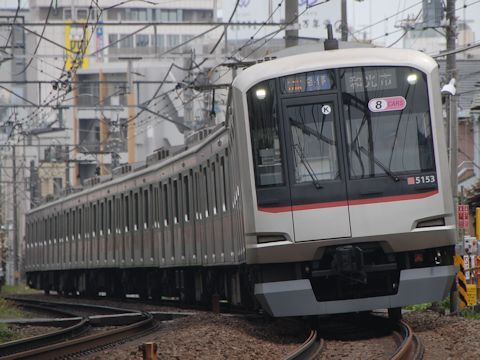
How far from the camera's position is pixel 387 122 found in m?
12.7

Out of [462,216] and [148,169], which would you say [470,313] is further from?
[148,169]

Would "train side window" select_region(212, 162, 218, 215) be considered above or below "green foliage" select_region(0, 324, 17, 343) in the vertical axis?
above

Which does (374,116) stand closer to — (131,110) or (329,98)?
(329,98)

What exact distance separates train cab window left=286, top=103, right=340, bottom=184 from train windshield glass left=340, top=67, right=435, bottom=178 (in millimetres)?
180

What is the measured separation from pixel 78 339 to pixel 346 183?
3824mm

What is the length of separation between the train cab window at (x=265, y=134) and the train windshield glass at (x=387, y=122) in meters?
0.72

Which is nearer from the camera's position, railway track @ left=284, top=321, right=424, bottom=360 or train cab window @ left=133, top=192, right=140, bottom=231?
railway track @ left=284, top=321, right=424, bottom=360

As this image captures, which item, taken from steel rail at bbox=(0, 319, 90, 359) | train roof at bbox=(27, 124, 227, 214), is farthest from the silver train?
train roof at bbox=(27, 124, 227, 214)

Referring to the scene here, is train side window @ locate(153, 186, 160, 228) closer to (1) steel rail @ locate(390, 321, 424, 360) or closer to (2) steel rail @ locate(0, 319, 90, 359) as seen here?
(2) steel rail @ locate(0, 319, 90, 359)

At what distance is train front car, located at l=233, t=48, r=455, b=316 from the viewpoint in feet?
41.1

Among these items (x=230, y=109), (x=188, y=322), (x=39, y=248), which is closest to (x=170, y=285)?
(x=188, y=322)

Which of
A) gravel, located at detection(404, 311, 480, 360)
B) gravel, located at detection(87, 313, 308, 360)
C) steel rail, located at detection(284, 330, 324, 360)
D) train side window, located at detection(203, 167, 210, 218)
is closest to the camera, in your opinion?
steel rail, located at detection(284, 330, 324, 360)

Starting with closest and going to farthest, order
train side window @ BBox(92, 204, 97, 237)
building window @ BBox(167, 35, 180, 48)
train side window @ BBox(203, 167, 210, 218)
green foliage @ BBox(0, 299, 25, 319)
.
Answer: train side window @ BBox(203, 167, 210, 218)
green foliage @ BBox(0, 299, 25, 319)
train side window @ BBox(92, 204, 97, 237)
building window @ BBox(167, 35, 180, 48)

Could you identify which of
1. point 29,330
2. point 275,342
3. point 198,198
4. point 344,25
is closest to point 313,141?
point 275,342
